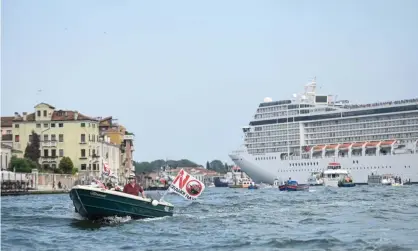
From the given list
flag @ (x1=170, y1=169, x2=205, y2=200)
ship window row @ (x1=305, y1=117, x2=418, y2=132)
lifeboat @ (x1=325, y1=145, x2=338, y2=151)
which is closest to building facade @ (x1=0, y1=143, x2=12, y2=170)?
lifeboat @ (x1=325, y1=145, x2=338, y2=151)

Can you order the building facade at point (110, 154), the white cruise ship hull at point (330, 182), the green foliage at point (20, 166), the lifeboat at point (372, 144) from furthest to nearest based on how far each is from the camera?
1. the lifeboat at point (372, 144)
2. the building facade at point (110, 154)
3. the white cruise ship hull at point (330, 182)
4. the green foliage at point (20, 166)

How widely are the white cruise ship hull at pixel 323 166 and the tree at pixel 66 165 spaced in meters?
33.2

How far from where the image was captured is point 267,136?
429ft

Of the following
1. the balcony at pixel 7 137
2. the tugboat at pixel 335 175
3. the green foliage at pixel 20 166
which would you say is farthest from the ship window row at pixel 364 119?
the green foliage at pixel 20 166

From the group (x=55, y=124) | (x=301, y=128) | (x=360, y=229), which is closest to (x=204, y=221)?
(x=360, y=229)

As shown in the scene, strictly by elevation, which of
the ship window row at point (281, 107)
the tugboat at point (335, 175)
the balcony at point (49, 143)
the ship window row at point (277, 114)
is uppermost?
the ship window row at point (281, 107)

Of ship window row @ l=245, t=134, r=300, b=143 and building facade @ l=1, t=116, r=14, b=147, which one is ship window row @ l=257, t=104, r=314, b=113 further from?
building facade @ l=1, t=116, r=14, b=147

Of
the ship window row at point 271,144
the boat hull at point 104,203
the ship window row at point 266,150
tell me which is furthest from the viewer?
the ship window row at point 266,150

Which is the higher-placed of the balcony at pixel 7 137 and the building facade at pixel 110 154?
the balcony at pixel 7 137

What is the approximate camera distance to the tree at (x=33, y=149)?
101 m

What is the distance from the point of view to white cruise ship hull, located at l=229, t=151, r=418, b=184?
367 feet

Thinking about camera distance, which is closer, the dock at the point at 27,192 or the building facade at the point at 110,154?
the dock at the point at 27,192

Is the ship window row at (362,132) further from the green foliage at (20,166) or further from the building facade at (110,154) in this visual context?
the green foliage at (20,166)

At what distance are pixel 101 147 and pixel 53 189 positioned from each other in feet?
75.9
